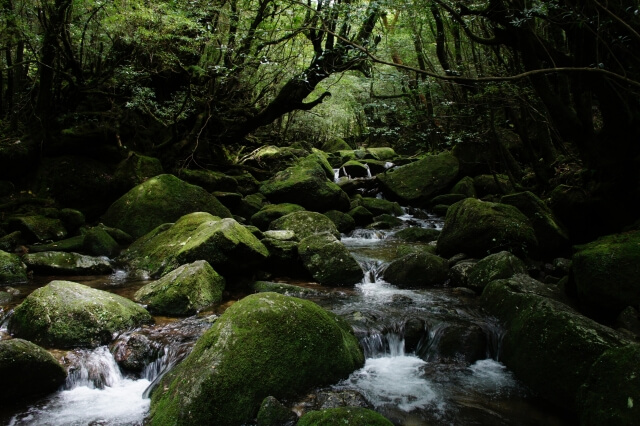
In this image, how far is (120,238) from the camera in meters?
9.41

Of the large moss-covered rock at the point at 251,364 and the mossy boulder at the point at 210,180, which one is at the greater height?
the mossy boulder at the point at 210,180

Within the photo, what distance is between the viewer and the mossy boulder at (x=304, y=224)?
9.96 metres

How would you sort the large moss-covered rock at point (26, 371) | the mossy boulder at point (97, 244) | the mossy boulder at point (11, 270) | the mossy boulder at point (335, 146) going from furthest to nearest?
the mossy boulder at point (335, 146)
the mossy boulder at point (97, 244)
the mossy boulder at point (11, 270)
the large moss-covered rock at point (26, 371)

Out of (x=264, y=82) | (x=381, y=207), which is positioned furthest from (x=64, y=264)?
(x=264, y=82)

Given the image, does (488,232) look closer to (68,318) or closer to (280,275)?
(280,275)

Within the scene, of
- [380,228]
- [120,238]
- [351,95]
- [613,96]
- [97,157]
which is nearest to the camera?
[613,96]

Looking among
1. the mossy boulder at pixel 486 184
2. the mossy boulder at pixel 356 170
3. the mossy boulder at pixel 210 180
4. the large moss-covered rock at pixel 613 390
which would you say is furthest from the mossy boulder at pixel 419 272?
the mossy boulder at pixel 356 170

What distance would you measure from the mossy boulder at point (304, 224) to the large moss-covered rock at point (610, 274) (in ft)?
17.9

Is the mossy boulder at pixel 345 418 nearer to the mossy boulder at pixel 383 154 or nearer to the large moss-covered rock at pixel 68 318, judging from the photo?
the large moss-covered rock at pixel 68 318

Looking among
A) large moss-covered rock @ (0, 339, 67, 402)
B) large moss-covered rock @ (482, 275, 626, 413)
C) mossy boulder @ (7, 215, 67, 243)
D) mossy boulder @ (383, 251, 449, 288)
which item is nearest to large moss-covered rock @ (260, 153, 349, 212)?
mossy boulder @ (383, 251, 449, 288)

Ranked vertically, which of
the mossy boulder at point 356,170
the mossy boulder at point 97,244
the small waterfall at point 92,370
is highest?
the mossy boulder at point 356,170

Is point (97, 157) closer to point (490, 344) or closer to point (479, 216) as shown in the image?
point (479, 216)

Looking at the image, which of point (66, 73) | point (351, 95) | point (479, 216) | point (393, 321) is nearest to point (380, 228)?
point (479, 216)

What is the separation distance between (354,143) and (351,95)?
12.6m
